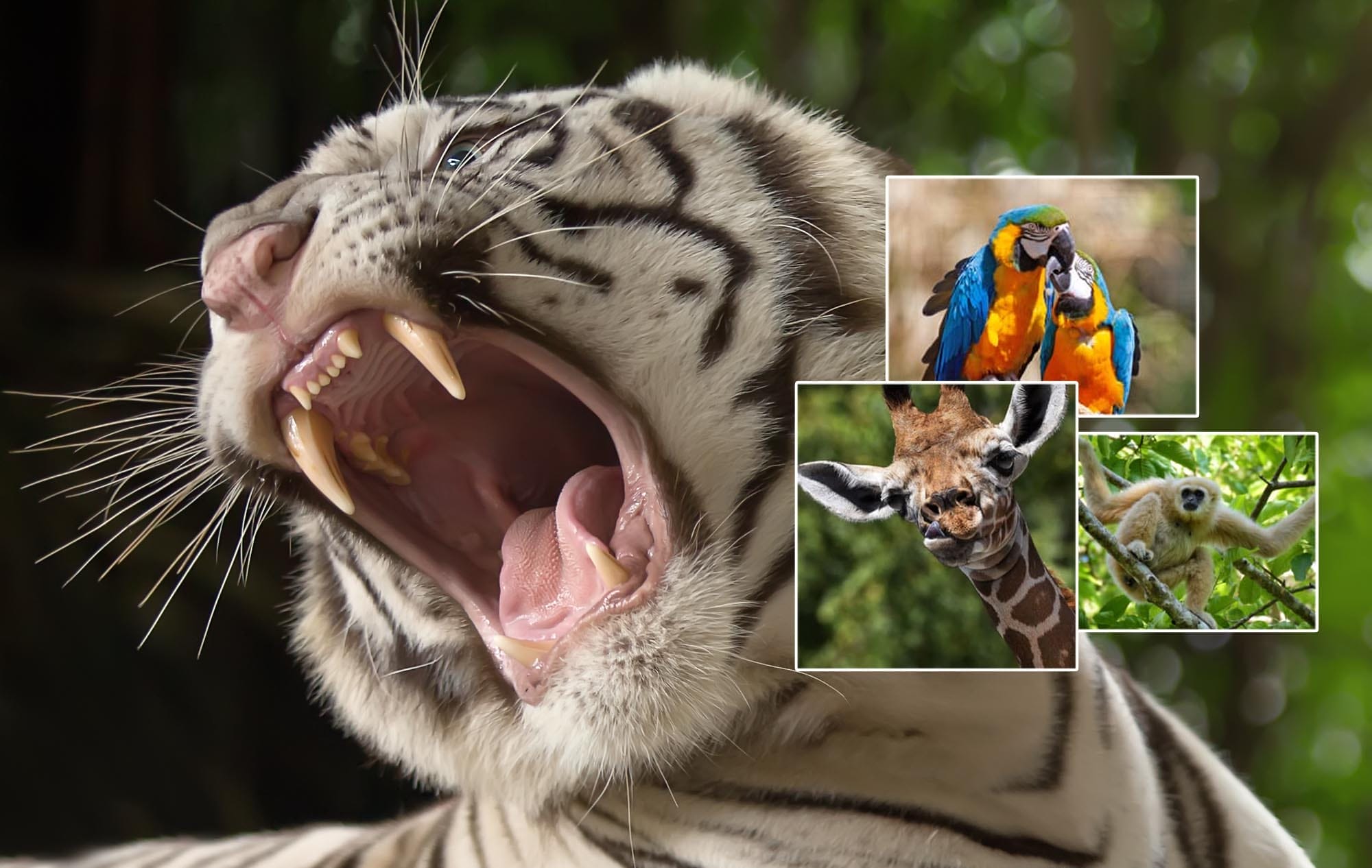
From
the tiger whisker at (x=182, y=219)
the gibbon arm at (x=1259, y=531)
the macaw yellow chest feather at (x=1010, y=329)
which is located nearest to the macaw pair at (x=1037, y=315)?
the macaw yellow chest feather at (x=1010, y=329)

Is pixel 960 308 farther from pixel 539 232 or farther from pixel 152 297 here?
pixel 152 297

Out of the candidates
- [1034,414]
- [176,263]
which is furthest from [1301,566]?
[176,263]

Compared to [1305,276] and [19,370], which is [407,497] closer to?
[19,370]

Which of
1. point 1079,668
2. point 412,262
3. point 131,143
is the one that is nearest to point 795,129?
point 412,262

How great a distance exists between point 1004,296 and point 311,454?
1.41 feet

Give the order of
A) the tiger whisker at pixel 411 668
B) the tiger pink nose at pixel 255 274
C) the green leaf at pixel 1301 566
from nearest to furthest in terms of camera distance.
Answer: the tiger pink nose at pixel 255 274
the tiger whisker at pixel 411 668
the green leaf at pixel 1301 566

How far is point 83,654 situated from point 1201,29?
93cm

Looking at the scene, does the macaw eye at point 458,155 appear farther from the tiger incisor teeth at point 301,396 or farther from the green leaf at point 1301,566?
the green leaf at point 1301,566

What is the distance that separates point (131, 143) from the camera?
2.73 feet

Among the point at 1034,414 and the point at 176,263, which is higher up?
the point at 176,263

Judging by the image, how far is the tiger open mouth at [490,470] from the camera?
1.92ft

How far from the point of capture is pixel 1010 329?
0.71 m

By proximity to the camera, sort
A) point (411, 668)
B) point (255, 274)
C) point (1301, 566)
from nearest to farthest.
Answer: point (255, 274) < point (411, 668) < point (1301, 566)

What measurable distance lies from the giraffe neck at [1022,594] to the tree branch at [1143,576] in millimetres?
43
